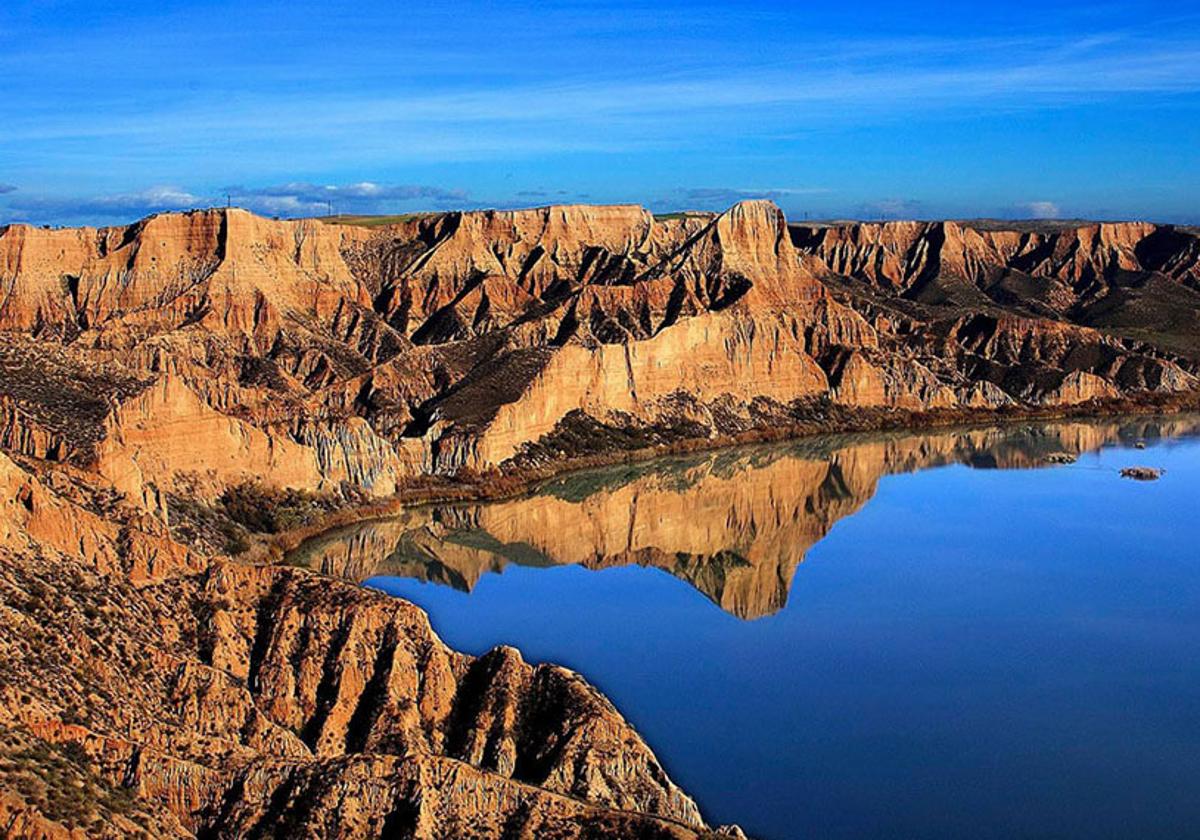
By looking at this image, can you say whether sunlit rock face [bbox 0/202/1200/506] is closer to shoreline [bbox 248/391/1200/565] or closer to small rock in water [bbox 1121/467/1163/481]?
shoreline [bbox 248/391/1200/565]

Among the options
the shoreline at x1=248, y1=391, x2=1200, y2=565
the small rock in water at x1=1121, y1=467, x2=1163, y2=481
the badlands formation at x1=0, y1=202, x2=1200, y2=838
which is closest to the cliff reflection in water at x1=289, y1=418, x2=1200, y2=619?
the shoreline at x1=248, y1=391, x2=1200, y2=565

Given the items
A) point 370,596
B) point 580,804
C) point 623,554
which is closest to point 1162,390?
point 623,554

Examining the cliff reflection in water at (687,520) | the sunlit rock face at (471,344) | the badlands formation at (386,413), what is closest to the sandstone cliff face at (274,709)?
the badlands formation at (386,413)

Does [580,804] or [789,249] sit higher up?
[789,249]

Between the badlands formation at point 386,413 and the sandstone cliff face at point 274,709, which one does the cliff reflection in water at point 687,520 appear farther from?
the sandstone cliff face at point 274,709

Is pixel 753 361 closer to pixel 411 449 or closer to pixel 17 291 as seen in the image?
pixel 411 449

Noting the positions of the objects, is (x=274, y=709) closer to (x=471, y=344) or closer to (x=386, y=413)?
(x=386, y=413)
